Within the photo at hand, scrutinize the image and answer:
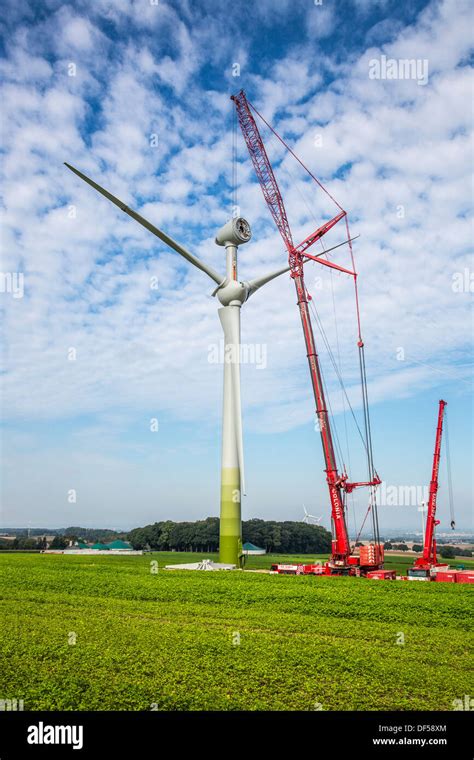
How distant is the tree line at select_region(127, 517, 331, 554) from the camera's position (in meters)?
132

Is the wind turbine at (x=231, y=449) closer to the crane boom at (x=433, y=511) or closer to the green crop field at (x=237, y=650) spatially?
the green crop field at (x=237, y=650)

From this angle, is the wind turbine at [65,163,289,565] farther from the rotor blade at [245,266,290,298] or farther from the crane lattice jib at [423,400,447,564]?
the crane lattice jib at [423,400,447,564]

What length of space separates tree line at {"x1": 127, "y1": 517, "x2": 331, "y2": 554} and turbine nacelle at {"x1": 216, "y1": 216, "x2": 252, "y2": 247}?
9055cm

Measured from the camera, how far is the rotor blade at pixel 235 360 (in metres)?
50.6

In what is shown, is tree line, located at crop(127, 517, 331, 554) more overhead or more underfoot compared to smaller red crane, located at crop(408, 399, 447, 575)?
more underfoot

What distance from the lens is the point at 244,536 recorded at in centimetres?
13275

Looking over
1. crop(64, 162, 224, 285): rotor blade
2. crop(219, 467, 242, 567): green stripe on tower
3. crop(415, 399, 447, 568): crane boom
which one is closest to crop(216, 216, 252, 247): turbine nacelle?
crop(64, 162, 224, 285): rotor blade

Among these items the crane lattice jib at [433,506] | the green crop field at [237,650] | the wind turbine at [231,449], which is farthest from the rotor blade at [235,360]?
the crane lattice jib at [433,506]

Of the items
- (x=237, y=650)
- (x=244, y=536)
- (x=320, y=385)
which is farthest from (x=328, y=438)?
(x=244, y=536)

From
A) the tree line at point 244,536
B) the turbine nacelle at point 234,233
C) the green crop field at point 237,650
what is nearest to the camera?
the green crop field at point 237,650

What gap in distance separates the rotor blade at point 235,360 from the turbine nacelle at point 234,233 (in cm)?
778

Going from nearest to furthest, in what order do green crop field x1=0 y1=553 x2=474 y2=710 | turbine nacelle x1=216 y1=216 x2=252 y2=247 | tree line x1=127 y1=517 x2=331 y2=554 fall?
green crop field x1=0 y1=553 x2=474 y2=710
turbine nacelle x1=216 y1=216 x2=252 y2=247
tree line x1=127 y1=517 x2=331 y2=554
